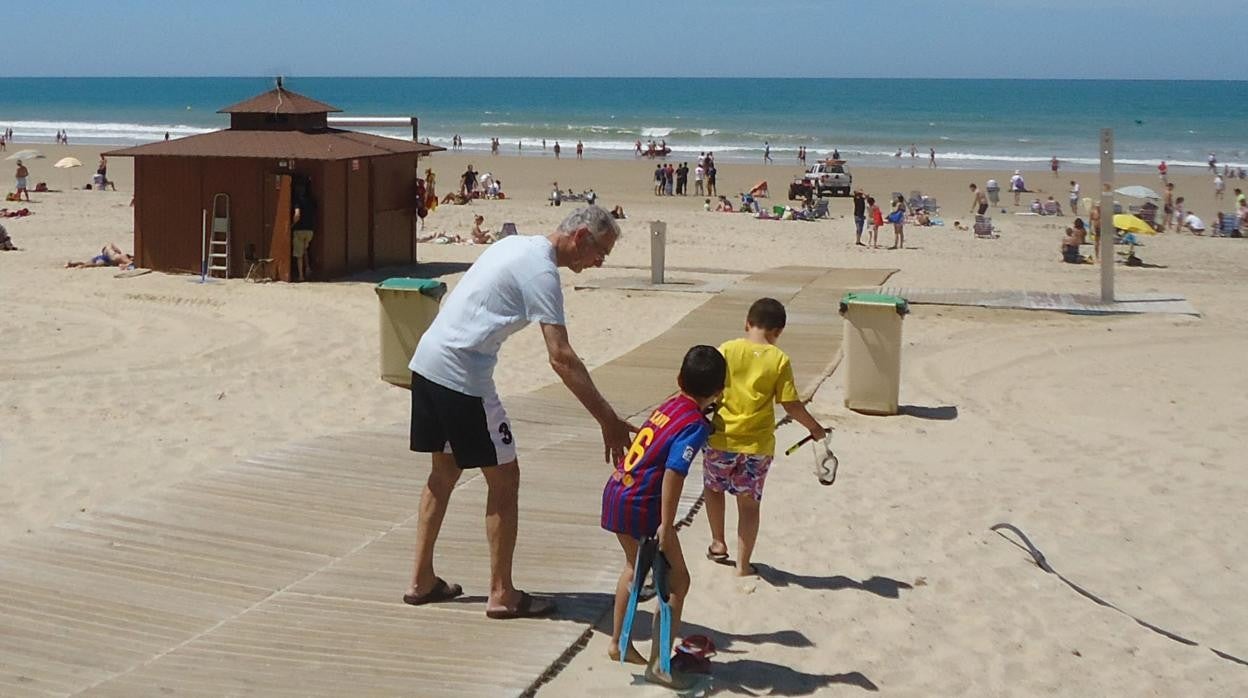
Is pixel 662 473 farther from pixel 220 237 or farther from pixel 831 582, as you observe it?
pixel 220 237

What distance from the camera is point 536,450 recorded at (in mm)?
8539

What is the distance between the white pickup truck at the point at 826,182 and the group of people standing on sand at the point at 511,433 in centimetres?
3272

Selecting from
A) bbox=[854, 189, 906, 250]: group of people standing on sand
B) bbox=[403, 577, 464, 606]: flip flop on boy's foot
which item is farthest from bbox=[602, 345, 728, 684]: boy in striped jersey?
bbox=[854, 189, 906, 250]: group of people standing on sand

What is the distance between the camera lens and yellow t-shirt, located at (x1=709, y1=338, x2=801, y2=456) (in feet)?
20.2

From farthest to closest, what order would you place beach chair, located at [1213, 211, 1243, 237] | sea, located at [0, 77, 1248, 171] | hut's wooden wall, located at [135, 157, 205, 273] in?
1. sea, located at [0, 77, 1248, 171]
2. beach chair, located at [1213, 211, 1243, 237]
3. hut's wooden wall, located at [135, 157, 205, 273]

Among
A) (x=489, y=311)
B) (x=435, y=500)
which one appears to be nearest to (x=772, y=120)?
(x=435, y=500)

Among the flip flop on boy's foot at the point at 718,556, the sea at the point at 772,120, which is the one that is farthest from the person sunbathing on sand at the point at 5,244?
the flip flop on boy's foot at the point at 718,556

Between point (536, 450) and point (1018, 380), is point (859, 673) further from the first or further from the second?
point (1018, 380)

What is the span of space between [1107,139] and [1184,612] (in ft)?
34.6

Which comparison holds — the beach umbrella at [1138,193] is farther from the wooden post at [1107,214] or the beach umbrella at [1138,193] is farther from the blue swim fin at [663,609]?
the blue swim fin at [663,609]

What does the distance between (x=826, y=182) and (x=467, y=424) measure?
34.8 m

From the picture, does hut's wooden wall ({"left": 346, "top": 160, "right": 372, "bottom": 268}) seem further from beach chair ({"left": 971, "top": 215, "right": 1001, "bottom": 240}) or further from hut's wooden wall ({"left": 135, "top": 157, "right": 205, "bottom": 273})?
beach chair ({"left": 971, "top": 215, "right": 1001, "bottom": 240})

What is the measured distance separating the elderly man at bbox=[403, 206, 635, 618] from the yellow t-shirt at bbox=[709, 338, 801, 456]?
109 centimetres

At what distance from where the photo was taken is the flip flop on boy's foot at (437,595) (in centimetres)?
560
